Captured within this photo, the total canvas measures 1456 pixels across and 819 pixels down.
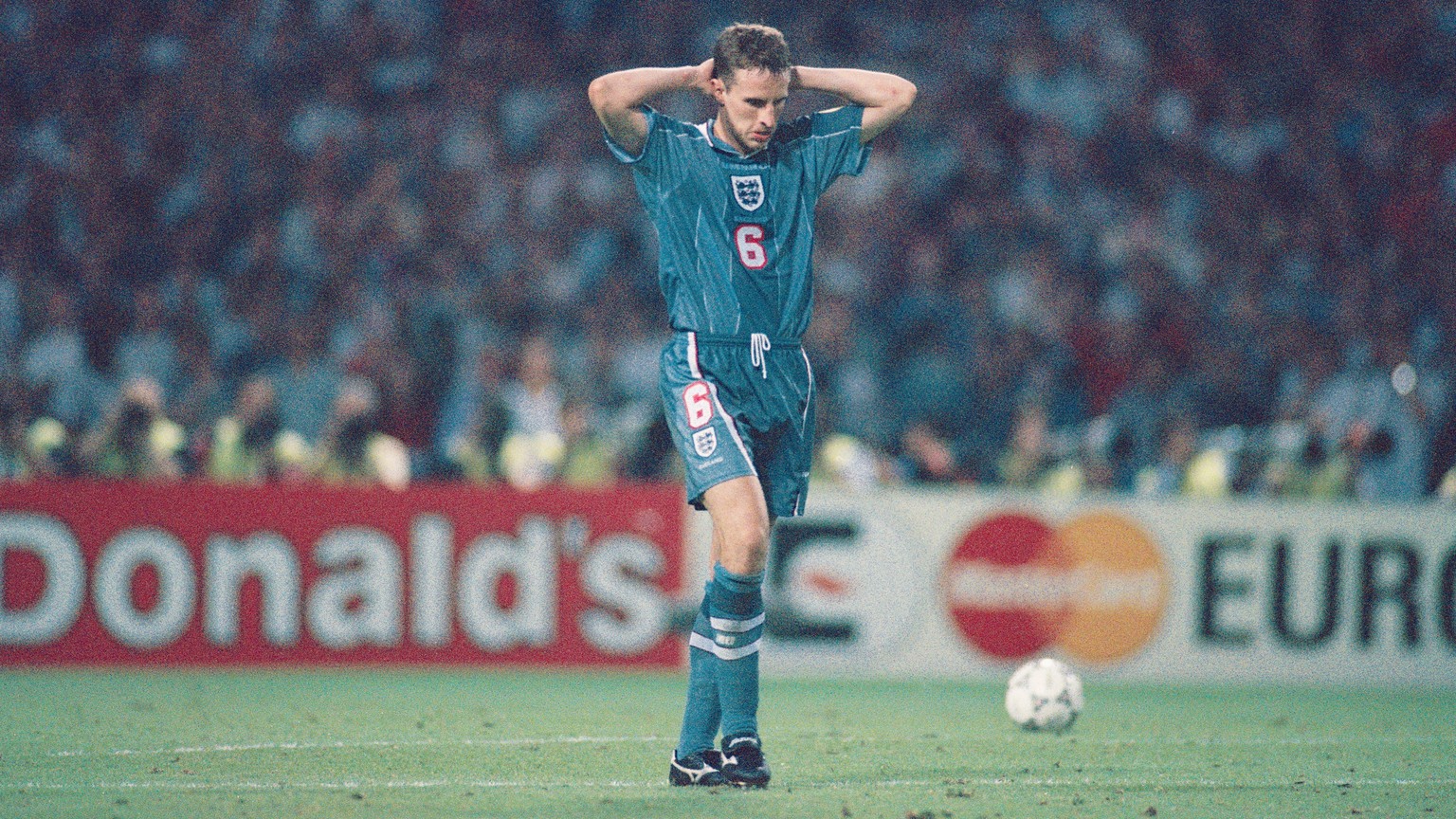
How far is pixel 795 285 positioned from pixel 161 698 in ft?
15.5

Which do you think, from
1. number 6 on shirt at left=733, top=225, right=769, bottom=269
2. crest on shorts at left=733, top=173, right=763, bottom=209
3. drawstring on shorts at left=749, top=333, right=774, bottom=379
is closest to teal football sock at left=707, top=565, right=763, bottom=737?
drawstring on shorts at left=749, top=333, right=774, bottom=379

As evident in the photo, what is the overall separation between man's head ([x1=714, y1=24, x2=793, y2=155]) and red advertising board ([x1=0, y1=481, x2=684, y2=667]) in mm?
5630

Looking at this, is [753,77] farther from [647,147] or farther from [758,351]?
[758,351]

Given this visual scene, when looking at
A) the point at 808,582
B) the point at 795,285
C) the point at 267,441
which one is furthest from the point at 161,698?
the point at 795,285

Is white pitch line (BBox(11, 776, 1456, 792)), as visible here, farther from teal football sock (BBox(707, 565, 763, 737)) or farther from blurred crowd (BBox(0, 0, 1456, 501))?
blurred crowd (BBox(0, 0, 1456, 501))

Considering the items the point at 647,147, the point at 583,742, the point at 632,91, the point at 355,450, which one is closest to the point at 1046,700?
the point at 583,742

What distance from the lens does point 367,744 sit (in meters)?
6.75

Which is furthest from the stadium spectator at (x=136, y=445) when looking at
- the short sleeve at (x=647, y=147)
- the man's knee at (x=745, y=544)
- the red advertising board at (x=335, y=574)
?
the man's knee at (x=745, y=544)

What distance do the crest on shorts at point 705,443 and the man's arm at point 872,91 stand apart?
4.13 feet

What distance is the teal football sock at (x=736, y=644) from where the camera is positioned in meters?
5.57

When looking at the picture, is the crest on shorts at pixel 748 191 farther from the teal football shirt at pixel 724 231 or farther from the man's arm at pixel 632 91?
the man's arm at pixel 632 91

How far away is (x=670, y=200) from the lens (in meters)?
5.74

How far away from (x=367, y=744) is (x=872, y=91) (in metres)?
3.12

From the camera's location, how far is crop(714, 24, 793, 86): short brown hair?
18.0 feet
